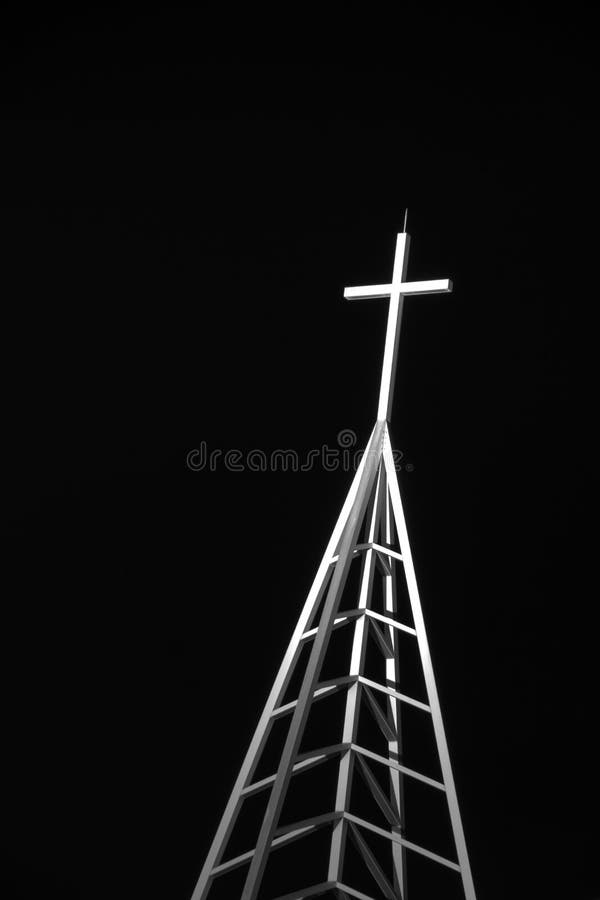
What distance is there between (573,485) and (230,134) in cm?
224

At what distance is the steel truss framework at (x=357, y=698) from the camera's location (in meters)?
2.78

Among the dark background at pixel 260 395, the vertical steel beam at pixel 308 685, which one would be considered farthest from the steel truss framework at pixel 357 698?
the dark background at pixel 260 395

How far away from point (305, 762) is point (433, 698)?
0.46 m

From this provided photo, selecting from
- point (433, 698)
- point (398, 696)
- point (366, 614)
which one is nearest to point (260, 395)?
point (366, 614)

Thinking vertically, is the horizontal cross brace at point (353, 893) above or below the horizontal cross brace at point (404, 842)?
below

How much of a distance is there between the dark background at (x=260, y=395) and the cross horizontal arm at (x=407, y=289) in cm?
91

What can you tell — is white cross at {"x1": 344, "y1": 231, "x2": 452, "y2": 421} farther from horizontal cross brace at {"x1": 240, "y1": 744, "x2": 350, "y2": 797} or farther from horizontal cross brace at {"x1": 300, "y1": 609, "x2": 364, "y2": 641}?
horizontal cross brace at {"x1": 240, "y1": 744, "x2": 350, "y2": 797}

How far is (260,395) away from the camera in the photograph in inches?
175

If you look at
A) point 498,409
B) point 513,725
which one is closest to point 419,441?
point 498,409

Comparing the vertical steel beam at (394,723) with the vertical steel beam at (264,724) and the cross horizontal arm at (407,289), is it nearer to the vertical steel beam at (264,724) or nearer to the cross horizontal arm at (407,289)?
→ the vertical steel beam at (264,724)

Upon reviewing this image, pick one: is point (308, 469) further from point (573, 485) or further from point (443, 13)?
point (443, 13)

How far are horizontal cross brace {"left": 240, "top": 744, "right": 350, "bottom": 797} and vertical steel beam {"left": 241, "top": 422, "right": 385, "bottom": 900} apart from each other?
11cm

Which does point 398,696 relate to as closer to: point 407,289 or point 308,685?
point 308,685

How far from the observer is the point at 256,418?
4449mm
